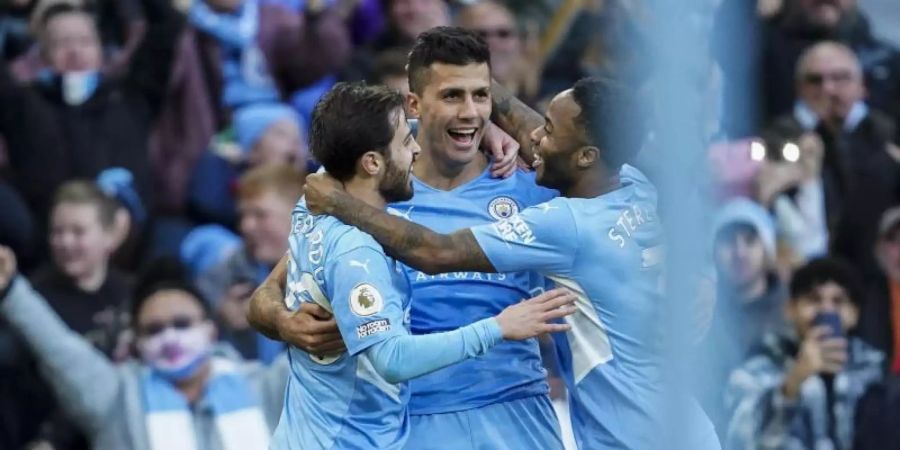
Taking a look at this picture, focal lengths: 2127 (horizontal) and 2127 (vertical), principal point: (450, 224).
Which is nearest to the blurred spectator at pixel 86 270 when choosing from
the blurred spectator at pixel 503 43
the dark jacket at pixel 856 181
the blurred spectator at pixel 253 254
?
the blurred spectator at pixel 253 254

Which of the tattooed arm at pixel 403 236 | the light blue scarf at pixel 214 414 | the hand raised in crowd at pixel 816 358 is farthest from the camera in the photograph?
the hand raised in crowd at pixel 816 358

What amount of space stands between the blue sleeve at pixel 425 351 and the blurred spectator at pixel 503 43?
3803mm

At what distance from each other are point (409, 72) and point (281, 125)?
3.01 m

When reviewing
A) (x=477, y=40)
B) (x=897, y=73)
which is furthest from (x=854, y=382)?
(x=477, y=40)

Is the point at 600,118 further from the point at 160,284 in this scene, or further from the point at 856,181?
the point at 856,181

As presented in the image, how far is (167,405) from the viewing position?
23.7ft

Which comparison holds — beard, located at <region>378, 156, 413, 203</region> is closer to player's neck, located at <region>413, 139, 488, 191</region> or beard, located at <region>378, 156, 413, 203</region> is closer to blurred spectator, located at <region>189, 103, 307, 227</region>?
player's neck, located at <region>413, 139, 488, 191</region>

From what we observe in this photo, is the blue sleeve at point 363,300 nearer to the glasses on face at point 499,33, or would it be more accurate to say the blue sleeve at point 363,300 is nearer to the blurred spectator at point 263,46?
the glasses on face at point 499,33

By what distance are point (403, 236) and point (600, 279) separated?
523 millimetres

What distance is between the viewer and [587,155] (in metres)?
5.23

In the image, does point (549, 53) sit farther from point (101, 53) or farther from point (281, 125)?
point (101, 53)

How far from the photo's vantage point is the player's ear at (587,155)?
5.22 meters

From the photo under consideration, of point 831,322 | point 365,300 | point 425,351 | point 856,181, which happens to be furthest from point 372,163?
point 856,181

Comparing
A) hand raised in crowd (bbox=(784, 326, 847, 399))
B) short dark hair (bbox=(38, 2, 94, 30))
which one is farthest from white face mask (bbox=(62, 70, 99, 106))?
hand raised in crowd (bbox=(784, 326, 847, 399))
